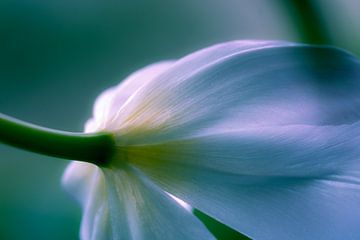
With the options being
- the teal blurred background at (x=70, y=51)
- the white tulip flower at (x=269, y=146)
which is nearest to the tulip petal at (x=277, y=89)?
the white tulip flower at (x=269, y=146)

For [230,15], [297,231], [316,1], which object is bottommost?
[297,231]

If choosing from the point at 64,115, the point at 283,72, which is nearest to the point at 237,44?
the point at 283,72

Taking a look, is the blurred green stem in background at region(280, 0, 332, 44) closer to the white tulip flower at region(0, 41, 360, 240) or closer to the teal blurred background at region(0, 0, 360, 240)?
the white tulip flower at region(0, 41, 360, 240)

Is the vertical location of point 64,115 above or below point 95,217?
above

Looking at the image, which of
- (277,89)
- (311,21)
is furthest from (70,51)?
(277,89)

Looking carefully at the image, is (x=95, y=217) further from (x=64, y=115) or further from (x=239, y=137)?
(x=64, y=115)

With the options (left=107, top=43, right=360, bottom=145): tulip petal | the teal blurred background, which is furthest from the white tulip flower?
the teal blurred background

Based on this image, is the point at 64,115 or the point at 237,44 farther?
the point at 64,115
